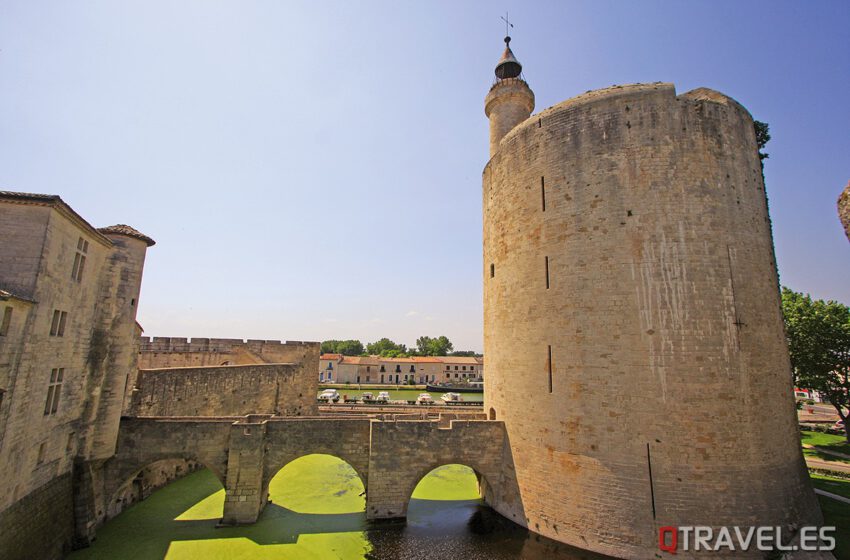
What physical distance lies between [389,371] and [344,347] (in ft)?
182

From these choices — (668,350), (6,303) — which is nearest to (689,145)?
(668,350)

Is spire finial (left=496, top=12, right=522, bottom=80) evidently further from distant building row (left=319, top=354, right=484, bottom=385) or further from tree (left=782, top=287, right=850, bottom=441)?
distant building row (left=319, top=354, right=484, bottom=385)

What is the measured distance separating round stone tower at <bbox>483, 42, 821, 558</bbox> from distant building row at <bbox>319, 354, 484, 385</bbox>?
59.5 m

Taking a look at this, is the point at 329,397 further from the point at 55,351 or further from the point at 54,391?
the point at 55,351

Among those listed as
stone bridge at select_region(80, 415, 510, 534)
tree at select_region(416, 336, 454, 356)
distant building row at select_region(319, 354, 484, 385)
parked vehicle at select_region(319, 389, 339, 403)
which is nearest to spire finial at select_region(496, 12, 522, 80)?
stone bridge at select_region(80, 415, 510, 534)

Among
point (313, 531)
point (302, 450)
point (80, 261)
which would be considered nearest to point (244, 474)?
point (302, 450)

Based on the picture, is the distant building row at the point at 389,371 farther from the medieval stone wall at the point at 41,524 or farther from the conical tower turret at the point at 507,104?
the medieval stone wall at the point at 41,524

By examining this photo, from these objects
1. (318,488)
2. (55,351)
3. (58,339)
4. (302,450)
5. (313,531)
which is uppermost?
(58,339)

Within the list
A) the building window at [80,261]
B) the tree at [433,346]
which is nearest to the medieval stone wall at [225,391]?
the building window at [80,261]

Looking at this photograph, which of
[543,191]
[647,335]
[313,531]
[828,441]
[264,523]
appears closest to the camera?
[647,335]

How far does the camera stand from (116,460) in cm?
1354

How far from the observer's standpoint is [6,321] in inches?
356

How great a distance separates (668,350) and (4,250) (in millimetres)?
17815

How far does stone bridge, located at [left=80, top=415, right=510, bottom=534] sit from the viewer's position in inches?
533
